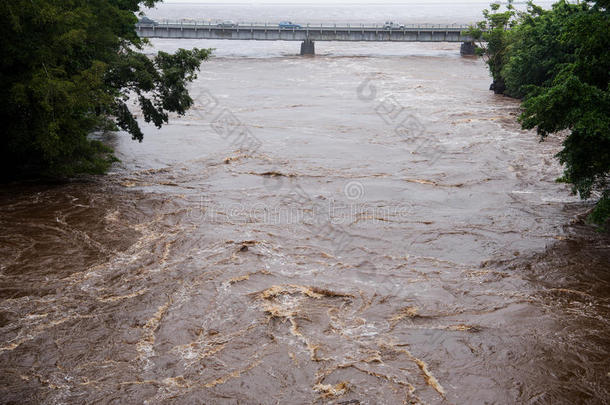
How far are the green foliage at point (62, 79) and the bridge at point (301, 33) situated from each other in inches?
2226

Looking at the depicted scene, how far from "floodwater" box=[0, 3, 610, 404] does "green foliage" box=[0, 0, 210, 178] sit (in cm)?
218

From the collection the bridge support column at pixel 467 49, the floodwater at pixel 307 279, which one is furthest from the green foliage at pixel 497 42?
the bridge support column at pixel 467 49

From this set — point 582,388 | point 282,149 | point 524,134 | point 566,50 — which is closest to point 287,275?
point 582,388


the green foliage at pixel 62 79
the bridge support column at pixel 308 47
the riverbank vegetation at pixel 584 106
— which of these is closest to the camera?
the riverbank vegetation at pixel 584 106

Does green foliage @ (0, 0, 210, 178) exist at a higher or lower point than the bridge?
lower

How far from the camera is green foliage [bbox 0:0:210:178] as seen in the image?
20.5 meters

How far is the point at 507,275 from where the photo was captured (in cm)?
1711

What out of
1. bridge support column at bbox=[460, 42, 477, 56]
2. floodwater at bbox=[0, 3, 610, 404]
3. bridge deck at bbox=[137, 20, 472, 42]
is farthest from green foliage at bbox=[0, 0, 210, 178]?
bridge support column at bbox=[460, 42, 477, 56]

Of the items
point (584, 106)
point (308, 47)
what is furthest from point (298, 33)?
point (584, 106)

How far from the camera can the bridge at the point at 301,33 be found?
80.6 m

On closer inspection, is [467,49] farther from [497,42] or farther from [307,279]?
Result: [307,279]

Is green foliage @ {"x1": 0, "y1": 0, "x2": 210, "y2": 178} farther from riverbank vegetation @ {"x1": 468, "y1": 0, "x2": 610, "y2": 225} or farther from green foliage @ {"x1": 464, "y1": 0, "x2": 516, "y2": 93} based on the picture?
green foliage @ {"x1": 464, "y1": 0, "x2": 516, "y2": 93}

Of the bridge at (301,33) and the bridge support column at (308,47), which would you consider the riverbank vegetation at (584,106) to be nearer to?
the bridge at (301,33)

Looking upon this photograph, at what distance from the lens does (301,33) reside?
83500 millimetres
